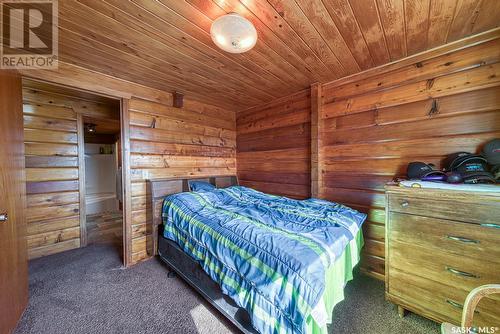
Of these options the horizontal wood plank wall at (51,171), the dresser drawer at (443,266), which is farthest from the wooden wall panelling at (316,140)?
the horizontal wood plank wall at (51,171)

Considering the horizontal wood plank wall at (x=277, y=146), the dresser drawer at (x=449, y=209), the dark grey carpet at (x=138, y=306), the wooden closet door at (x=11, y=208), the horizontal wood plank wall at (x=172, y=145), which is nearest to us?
the dresser drawer at (x=449, y=209)

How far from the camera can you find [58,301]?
167cm

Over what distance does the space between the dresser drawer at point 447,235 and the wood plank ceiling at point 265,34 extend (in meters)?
1.41

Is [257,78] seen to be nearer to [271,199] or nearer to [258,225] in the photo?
[271,199]

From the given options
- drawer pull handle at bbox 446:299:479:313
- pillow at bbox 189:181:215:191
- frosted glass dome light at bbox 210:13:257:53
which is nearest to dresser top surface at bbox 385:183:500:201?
drawer pull handle at bbox 446:299:479:313

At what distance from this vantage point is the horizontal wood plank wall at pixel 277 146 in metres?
2.58

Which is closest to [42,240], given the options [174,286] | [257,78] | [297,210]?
[174,286]

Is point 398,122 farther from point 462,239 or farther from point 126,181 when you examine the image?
Result: point 126,181

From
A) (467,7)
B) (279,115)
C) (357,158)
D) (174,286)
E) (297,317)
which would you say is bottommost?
(174,286)

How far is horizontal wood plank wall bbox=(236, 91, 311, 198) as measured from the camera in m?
2.58

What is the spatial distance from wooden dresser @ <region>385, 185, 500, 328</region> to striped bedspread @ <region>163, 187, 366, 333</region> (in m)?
0.36

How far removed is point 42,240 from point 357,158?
4147 mm

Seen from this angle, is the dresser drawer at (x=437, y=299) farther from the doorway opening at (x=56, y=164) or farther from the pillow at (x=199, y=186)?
the doorway opening at (x=56, y=164)

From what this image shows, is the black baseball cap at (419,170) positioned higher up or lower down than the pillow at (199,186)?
higher up
